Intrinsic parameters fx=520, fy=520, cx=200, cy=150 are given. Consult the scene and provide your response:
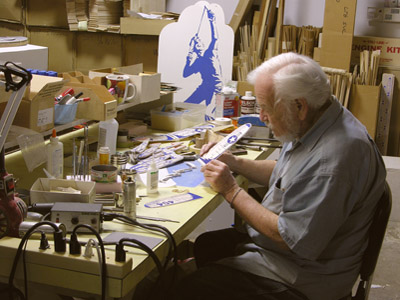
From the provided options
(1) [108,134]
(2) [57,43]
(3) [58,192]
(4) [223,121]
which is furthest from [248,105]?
(2) [57,43]

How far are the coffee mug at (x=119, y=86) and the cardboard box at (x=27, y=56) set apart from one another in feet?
1.17

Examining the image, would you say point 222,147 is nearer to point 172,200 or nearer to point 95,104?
point 172,200

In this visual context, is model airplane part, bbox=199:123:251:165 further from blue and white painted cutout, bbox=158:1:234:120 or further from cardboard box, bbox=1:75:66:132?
blue and white painted cutout, bbox=158:1:234:120

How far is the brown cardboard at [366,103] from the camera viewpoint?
13.5 ft

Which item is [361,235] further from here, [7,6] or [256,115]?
[7,6]

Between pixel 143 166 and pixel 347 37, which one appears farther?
pixel 347 37

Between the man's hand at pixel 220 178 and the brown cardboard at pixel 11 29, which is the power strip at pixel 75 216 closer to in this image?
the man's hand at pixel 220 178

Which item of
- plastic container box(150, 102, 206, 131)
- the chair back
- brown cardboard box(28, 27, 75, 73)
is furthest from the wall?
the chair back

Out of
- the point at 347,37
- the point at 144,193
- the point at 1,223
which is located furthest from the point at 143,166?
the point at 347,37

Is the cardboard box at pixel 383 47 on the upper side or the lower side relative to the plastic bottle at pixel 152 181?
upper

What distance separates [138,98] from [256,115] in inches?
26.2

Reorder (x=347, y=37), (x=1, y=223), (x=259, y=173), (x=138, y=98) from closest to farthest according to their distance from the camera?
(x=1, y=223) < (x=259, y=173) < (x=138, y=98) < (x=347, y=37)

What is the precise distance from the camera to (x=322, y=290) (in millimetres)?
1685

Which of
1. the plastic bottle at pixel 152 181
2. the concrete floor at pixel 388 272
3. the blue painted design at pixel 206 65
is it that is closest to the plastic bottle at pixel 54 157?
the plastic bottle at pixel 152 181
